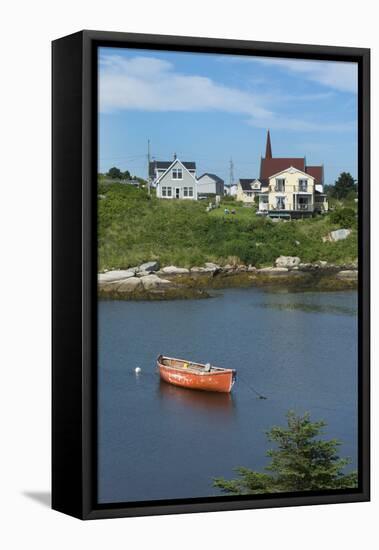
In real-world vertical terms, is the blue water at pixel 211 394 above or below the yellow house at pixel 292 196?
below

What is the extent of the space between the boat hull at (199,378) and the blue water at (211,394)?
2.1 inches

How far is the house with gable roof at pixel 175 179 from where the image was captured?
1065cm

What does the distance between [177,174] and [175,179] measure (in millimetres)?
36

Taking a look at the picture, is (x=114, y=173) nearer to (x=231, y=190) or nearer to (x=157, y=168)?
(x=157, y=168)

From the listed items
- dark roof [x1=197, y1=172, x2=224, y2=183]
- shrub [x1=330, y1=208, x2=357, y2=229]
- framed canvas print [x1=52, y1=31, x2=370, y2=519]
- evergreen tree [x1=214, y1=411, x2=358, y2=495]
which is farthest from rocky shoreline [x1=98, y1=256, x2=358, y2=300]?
evergreen tree [x1=214, y1=411, x2=358, y2=495]

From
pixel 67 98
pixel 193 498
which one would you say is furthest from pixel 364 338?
pixel 67 98

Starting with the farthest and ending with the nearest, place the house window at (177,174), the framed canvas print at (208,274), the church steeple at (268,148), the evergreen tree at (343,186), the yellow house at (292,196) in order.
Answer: the evergreen tree at (343,186), the yellow house at (292,196), the church steeple at (268,148), the house window at (177,174), the framed canvas print at (208,274)

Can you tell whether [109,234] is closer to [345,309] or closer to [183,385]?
[183,385]

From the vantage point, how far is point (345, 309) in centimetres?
1123

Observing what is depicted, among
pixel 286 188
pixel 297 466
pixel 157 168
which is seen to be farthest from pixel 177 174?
pixel 297 466

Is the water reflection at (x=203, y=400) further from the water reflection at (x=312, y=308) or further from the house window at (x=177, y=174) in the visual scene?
the house window at (x=177, y=174)

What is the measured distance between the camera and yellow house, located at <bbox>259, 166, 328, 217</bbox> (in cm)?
1109

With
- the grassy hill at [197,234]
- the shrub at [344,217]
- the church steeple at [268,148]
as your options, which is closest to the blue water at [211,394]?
the grassy hill at [197,234]

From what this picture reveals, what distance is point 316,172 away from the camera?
1118 centimetres
